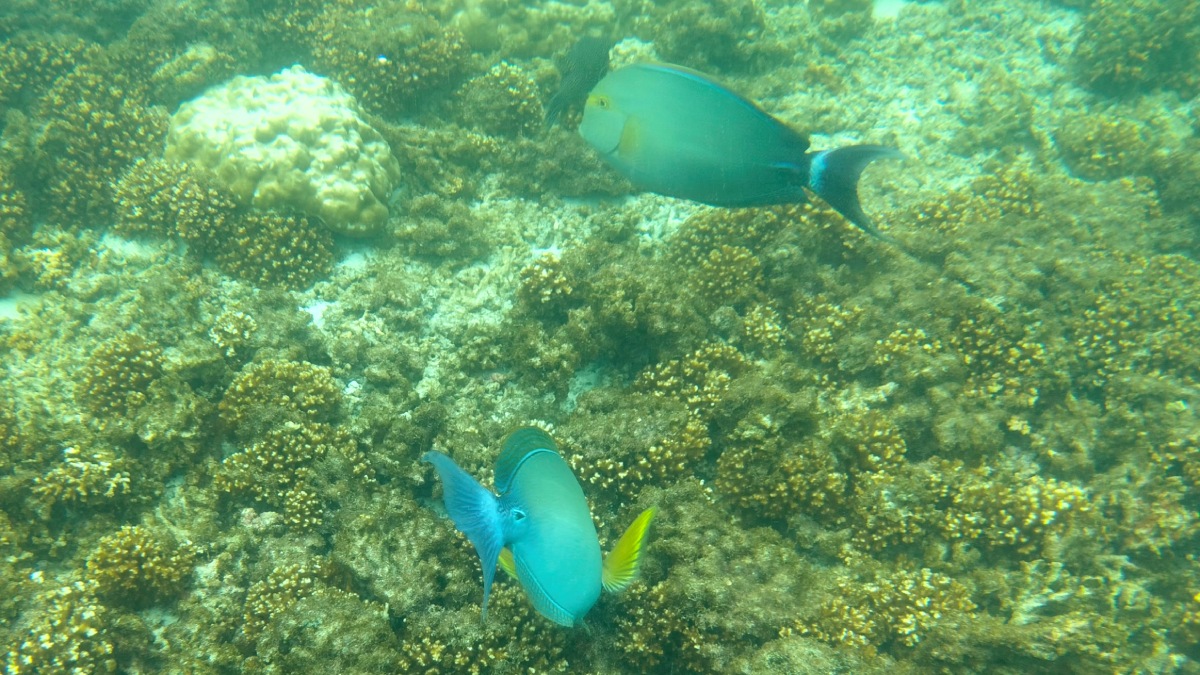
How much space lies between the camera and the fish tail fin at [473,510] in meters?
2.56

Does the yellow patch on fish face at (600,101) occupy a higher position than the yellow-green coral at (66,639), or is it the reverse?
the yellow patch on fish face at (600,101)

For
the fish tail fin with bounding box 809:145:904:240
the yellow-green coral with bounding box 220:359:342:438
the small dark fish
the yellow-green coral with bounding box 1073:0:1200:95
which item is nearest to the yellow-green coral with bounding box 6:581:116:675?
the yellow-green coral with bounding box 220:359:342:438

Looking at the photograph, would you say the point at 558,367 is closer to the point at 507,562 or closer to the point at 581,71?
the point at 507,562

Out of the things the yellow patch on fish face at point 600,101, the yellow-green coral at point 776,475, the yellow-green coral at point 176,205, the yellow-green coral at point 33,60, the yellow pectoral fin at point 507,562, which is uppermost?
the yellow-green coral at point 33,60

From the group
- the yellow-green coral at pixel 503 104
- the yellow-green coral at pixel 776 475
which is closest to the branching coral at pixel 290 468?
the yellow-green coral at pixel 776 475

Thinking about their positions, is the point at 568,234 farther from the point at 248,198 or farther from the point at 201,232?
the point at 201,232

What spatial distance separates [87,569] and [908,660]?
6.34 m

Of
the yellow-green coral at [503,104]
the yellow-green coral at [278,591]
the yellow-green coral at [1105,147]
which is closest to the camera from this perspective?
the yellow-green coral at [278,591]

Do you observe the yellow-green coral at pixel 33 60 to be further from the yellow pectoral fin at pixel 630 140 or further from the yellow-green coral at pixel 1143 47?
the yellow-green coral at pixel 1143 47

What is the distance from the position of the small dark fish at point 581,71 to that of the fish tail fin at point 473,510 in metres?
5.94

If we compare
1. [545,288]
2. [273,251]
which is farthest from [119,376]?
[545,288]

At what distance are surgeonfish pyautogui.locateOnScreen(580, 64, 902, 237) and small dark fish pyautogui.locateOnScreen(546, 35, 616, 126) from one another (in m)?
4.03

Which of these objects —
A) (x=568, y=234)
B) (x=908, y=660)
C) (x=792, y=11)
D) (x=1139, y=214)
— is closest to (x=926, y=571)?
(x=908, y=660)

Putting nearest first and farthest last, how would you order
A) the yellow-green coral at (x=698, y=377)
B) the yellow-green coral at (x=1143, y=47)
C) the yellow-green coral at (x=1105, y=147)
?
the yellow-green coral at (x=698, y=377) → the yellow-green coral at (x=1105, y=147) → the yellow-green coral at (x=1143, y=47)
